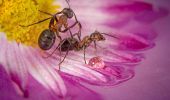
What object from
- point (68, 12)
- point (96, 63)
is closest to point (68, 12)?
point (68, 12)

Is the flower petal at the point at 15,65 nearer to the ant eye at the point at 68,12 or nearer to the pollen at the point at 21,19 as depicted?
the pollen at the point at 21,19

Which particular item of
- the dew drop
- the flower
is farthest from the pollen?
the dew drop

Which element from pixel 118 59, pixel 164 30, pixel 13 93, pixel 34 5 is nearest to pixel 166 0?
pixel 164 30

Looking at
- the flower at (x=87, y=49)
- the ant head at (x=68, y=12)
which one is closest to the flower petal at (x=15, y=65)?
the flower at (x=87, y=49)

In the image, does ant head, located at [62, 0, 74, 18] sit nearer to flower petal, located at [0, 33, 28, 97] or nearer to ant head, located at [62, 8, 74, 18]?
ant head, located at [62, 8, 74, 18]

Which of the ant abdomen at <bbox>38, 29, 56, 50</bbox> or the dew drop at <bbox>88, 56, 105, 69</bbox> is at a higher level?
the ant abdomen at <bbox>38, 29, 56, 50</bbox>

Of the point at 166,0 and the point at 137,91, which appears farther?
the point at 166,0

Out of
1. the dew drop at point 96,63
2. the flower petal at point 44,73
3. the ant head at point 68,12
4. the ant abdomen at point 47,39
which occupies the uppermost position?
the ant head at point 68,12

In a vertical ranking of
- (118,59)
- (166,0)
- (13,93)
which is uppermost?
(166,0)

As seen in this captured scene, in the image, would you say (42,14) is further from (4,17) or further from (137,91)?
(137,91)
